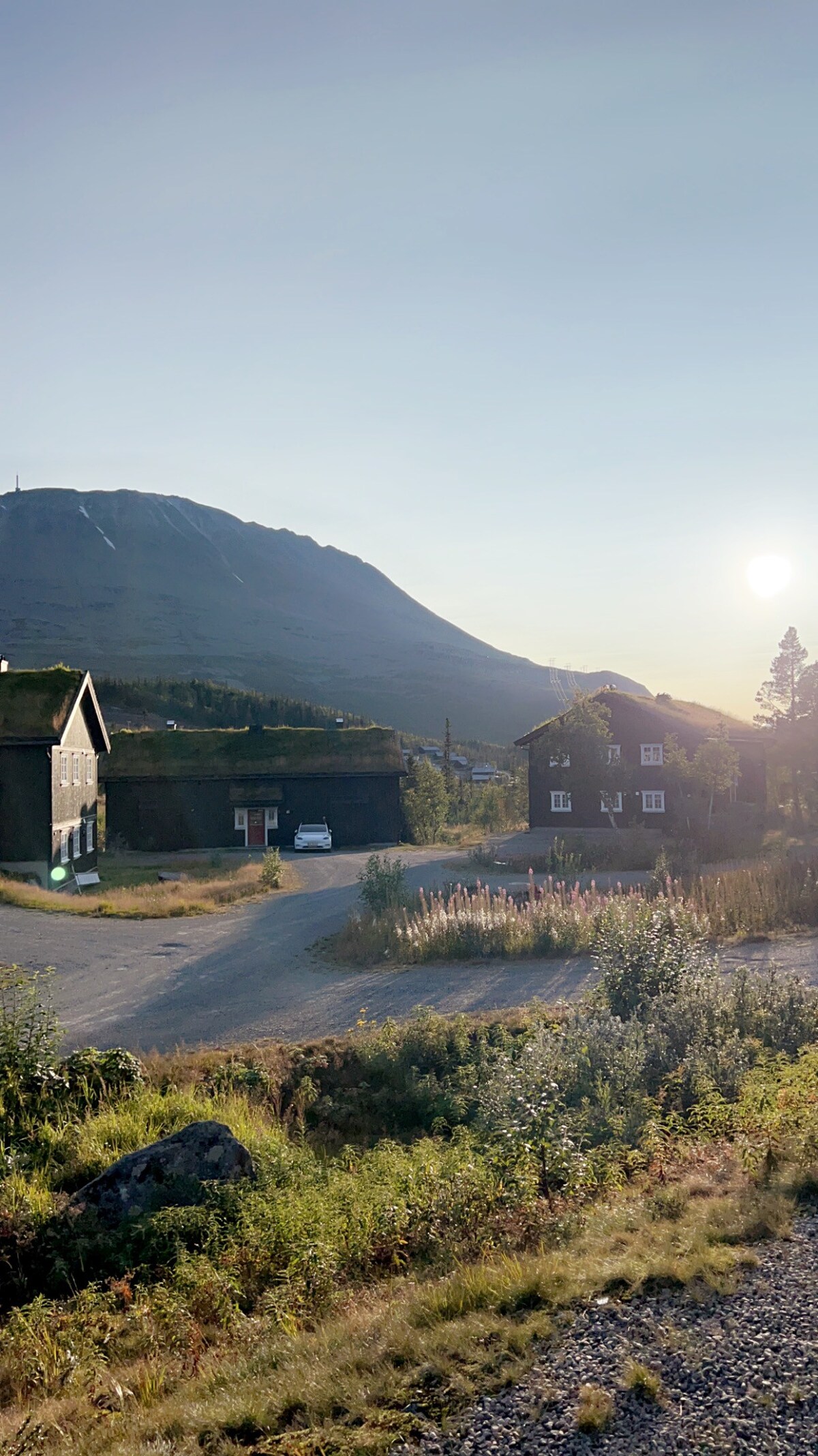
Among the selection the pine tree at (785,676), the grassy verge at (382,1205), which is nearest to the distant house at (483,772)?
the pine tree at (785,676)

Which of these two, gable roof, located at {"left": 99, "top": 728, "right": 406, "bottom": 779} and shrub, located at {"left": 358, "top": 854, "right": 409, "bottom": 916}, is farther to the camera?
gable roof, located at {"left": 99, "top": 728, "right": 406, "bottom": 779}

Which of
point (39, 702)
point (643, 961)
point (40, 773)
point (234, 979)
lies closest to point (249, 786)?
A: point (39, 702)

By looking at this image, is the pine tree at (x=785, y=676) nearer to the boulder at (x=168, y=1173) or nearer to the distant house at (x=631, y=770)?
the distant house at (x=631, y=770)

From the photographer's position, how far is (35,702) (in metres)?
31.7

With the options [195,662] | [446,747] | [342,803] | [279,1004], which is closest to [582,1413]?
[279,1004]

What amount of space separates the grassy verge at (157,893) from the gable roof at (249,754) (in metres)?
9.27

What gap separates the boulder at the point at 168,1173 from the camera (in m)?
Result: 7.46

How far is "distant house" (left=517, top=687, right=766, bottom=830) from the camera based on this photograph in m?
43.9

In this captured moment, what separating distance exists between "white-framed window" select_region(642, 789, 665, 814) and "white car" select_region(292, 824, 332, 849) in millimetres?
14513

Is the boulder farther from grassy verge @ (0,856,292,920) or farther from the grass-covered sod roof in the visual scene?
the grass-covered sod roof

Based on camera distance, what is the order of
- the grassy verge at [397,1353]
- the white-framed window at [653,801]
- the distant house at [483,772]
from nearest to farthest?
the grassy verge at [397,1353], the white-framed window at [653,801], the distant house at [483,772]

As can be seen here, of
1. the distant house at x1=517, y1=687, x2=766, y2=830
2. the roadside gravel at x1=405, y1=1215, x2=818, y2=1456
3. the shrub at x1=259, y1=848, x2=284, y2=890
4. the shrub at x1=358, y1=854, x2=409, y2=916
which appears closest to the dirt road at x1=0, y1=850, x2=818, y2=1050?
the shrub at x1=358, y1=854, x2=409, y2=916

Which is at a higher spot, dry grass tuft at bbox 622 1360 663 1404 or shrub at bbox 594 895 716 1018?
shrub at bbox 594 895 716 1018

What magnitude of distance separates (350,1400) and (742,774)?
44.2 metres
